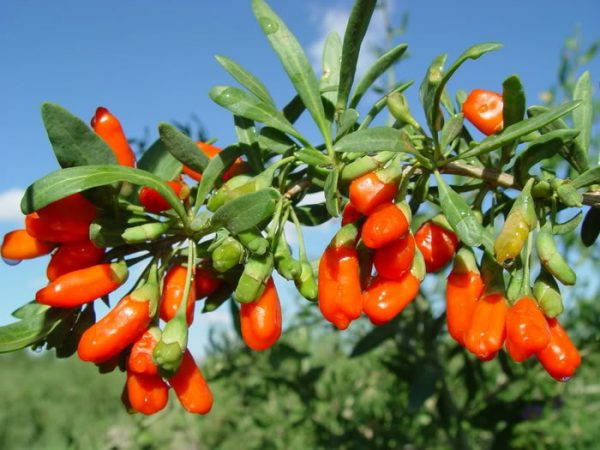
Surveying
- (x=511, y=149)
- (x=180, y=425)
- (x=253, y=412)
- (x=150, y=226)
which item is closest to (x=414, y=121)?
(x=511, y=149)

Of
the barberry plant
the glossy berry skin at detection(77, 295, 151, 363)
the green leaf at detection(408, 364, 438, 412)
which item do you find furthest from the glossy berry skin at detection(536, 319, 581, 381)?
the green leaf at detection(408, 364, 438, 412)

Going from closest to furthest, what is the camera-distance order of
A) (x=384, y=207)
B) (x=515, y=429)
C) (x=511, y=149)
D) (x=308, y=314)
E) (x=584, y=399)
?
(x=384, y=207) < (x=511, y=149) < (x=515, y=429) < (x=308, y=314) < (x=584, y=399)

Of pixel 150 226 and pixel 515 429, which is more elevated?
pixel 150 226

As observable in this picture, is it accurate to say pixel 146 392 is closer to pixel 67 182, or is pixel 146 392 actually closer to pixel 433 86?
pixel 67 182

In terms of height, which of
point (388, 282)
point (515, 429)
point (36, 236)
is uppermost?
point (36, 236)

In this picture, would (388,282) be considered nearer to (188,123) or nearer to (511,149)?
(511,149)

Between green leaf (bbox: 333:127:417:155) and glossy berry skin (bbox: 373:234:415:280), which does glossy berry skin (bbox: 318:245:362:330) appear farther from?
green leaf (bbox: 333:127:417:155)

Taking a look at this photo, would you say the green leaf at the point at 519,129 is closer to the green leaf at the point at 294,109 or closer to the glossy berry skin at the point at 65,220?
the green leaf at the point at 294,109
